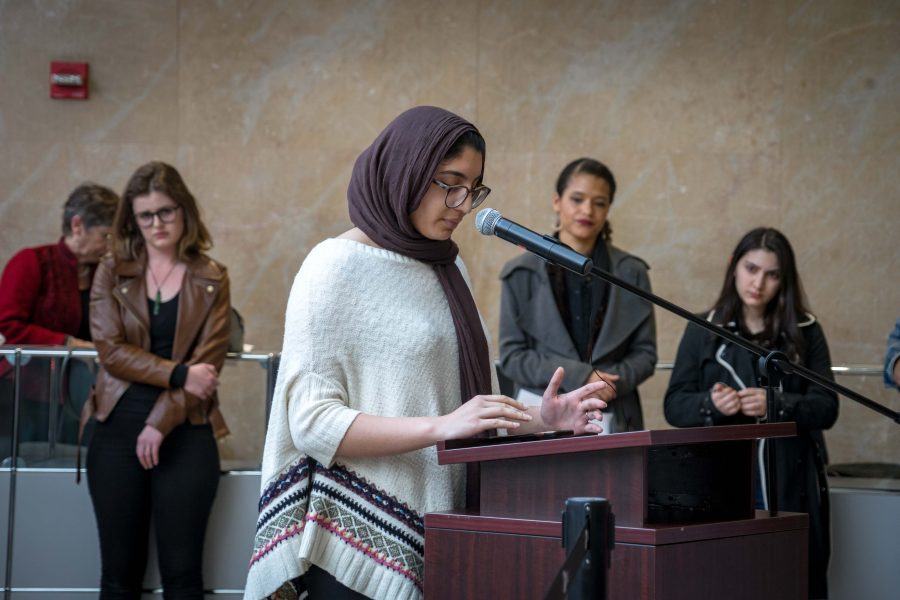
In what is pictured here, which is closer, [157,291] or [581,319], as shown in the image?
[157,291]

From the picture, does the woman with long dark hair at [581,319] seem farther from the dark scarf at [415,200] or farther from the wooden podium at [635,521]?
the wooden podium at [635,521]

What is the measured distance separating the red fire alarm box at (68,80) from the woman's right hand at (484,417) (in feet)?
16.2

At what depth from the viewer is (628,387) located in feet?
13.6

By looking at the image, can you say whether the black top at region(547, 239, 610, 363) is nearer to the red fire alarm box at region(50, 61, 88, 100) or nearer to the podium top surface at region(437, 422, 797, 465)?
the podium top surface at region(437, 422, 797, 465)

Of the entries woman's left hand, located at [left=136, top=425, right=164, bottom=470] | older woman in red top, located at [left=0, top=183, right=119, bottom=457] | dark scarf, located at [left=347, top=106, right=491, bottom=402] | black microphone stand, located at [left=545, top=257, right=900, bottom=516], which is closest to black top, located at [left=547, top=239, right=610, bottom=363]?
woman's left hand, located at [left=136, top=425, right=164, bottom=470]

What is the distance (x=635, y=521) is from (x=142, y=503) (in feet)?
8.51

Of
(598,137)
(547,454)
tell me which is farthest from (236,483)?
(598,137)

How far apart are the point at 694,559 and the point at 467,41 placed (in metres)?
4.96

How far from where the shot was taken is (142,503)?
12.9 ft

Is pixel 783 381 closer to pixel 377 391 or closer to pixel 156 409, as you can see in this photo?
pixel 156 409

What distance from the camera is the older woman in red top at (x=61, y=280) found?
460cm

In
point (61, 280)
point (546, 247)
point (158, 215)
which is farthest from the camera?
point (61, 280)

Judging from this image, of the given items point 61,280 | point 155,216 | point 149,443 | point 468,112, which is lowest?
point 149,443

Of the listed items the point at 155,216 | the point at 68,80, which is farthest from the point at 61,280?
the point at 68,80
